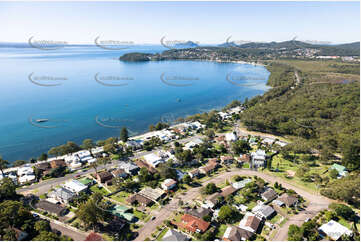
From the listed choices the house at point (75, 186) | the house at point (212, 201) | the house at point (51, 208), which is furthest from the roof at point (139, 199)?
the house at point (51, 208)

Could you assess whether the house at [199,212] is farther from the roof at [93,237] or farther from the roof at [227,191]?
the roof at [93,237]

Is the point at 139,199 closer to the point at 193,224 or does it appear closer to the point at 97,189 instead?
the point at 97,189

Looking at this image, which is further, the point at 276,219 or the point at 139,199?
the point at 139,199

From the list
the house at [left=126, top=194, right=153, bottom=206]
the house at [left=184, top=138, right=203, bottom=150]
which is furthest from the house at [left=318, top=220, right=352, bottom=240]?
the house at [left=184, top=138, right=203, bottom=150]

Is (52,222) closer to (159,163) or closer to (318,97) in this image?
(159,163)

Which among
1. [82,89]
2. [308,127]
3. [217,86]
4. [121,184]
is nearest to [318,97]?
[308,127]

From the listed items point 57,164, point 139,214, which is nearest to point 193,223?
point 139,214
